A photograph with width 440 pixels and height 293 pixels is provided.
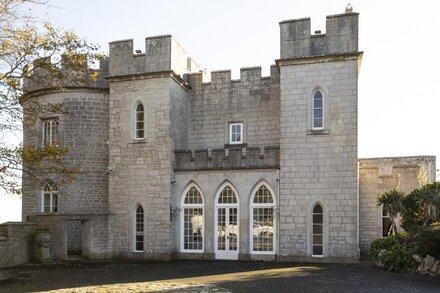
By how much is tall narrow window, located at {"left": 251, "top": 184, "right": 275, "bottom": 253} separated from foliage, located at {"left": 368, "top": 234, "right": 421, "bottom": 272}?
386 cm

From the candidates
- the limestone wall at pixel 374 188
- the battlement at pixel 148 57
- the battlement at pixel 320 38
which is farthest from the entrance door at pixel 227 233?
the battlement at pixel 320 38

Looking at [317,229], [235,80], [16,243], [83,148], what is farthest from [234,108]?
[16,243]

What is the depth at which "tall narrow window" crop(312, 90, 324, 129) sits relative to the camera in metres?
17.5

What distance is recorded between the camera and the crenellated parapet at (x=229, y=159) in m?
18.0

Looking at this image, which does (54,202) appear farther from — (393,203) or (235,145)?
(393,203)

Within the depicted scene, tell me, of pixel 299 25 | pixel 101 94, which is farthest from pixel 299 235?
pixel 101 94

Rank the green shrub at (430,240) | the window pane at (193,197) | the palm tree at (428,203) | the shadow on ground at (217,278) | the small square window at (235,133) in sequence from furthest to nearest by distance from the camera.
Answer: the small square window at (235,133), the window pane at (193,197), the palm tree at (428,203), the green shrub at (430,240), the shadow on ground at (217,278)

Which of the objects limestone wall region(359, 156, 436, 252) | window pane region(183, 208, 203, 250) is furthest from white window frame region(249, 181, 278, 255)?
limestone wall region(359, 156, 436, 252)

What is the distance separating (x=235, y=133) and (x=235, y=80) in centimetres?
236

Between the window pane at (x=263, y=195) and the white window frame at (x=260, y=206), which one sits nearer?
the white window frame at (x=260, y=206)

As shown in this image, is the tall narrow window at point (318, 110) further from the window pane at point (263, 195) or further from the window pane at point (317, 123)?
the window pane at point (263, 195)

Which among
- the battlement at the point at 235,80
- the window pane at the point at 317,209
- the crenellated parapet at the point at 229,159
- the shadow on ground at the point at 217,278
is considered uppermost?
the battlement at the point at 235,80

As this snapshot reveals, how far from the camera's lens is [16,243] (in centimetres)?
1712

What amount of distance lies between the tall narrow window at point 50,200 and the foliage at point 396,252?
511 inches
